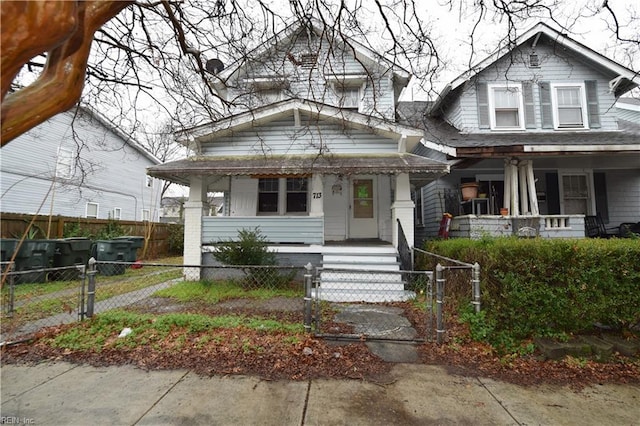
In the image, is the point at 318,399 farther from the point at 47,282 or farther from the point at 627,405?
the point at 47,282

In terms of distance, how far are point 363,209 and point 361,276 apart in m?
3.29

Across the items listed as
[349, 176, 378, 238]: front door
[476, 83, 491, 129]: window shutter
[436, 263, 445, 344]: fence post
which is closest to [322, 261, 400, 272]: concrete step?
[349, 176, 378, 238]: front door

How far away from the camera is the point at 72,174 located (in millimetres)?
15398

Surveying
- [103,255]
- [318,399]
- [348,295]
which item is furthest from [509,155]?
[103,255]

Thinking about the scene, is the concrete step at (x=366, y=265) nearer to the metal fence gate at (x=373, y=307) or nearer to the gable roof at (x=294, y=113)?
the metal fence gate at (x=373, y=307)

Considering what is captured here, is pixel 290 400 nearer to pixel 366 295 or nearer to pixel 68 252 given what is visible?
pixel 366 295

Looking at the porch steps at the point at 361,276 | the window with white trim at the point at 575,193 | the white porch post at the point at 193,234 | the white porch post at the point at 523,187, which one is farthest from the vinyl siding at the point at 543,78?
the white porch post at the point at 193,234

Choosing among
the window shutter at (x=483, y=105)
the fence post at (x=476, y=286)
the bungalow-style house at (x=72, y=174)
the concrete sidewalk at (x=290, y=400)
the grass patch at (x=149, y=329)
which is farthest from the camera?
the bungalow-style house at (x=72, y=174)

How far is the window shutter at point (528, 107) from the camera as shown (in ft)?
33.7

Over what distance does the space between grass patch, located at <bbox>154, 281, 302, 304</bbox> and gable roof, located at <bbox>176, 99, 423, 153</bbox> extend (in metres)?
3.94

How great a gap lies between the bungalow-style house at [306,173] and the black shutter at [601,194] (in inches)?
233

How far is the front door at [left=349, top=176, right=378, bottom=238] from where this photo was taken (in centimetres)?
996

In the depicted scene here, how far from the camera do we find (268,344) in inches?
158

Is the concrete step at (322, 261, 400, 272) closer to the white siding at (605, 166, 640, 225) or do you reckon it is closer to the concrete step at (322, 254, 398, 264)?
the concrete step at (322, 254, 398, 264)
